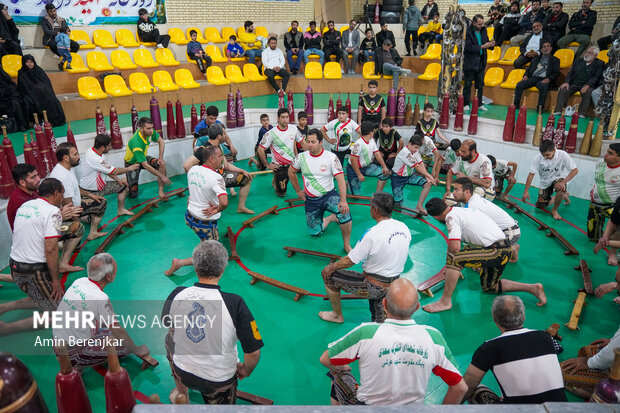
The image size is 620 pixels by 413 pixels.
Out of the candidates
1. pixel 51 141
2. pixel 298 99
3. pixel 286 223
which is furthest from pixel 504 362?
pixel 298 99

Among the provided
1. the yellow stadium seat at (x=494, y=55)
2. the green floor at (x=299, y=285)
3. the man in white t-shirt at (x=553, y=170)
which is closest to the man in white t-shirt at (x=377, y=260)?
the green floor at (x=299, y=285)

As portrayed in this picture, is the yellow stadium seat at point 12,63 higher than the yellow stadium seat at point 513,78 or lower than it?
higher

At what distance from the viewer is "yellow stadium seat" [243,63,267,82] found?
1224 cm

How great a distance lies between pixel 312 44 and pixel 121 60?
5.08m

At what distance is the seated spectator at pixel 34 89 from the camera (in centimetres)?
848

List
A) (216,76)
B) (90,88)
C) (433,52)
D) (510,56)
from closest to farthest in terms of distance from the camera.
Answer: (90,88), (216,76), (510,56), (433,52)

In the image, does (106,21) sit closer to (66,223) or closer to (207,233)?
(66,223)

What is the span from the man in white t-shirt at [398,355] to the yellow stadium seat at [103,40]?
36.6 feet

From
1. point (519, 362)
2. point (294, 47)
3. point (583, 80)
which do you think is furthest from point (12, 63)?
point (583, 80)

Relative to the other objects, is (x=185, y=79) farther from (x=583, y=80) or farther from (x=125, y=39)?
(x=583, y=80)

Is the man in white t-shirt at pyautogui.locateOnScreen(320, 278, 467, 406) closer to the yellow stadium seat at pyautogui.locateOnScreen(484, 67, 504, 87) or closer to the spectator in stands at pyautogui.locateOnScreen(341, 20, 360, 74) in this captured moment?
the yellow stadium seat at pyautogui.locateOnScreen(484, 67, 504, 87)

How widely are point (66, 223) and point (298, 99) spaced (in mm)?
7677

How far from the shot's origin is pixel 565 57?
10.8m

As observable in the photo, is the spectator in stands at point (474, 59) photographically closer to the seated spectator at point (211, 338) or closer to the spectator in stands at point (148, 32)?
the spectator in stands at point (148, 32)
